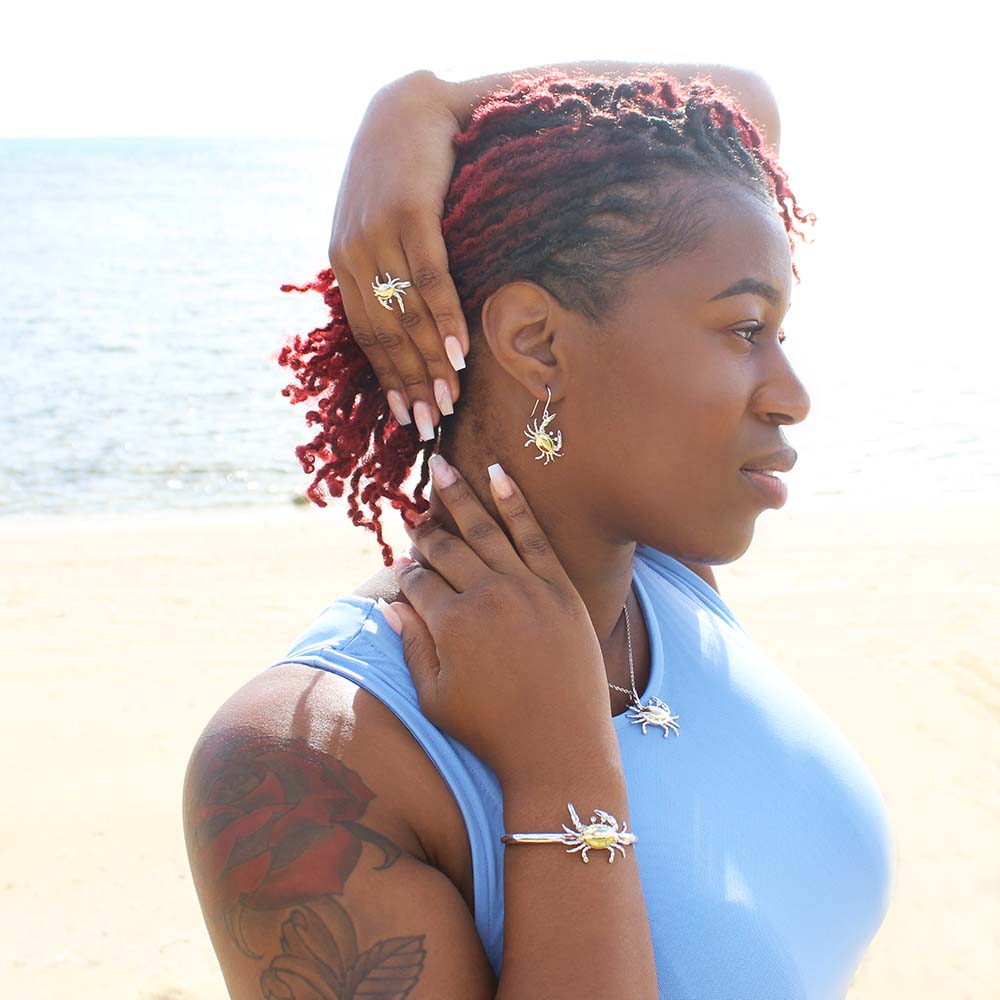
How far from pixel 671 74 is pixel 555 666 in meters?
1.17

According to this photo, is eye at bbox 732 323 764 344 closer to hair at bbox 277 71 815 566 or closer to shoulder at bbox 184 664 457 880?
hair at bbox 277 71 815 566

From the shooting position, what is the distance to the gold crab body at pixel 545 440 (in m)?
1.80

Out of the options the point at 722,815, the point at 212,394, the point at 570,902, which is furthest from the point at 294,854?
the point at 212,394

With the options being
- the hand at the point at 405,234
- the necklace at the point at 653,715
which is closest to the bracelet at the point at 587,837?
the necklace at the point at 653,715

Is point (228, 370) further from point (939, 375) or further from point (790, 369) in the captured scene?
point (790, 369)

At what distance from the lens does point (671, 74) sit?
213 centimetres

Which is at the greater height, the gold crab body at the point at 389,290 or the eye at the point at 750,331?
the gold crab body at the point at 389,290

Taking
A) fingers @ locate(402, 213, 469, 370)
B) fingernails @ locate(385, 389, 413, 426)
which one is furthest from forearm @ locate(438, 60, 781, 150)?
fingernails @ locate(385, 389, 413, 426)

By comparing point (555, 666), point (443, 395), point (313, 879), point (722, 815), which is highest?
point (443, 395)

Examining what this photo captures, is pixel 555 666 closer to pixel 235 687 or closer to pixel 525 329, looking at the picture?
pixel 525 329

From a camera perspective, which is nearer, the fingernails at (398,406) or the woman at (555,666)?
the woman at (555,666)

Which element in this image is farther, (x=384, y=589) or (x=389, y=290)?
(x=384, y=589)

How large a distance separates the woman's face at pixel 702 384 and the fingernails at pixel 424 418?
0.87ft

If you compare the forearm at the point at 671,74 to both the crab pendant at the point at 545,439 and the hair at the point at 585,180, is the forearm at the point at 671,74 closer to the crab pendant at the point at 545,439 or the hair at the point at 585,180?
the hair at the point at 585,180
